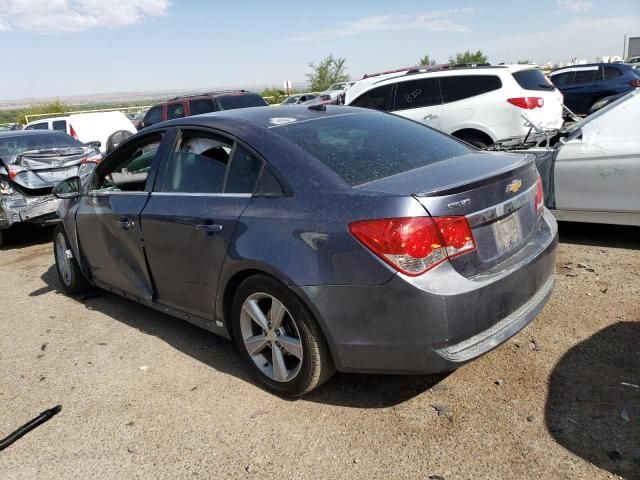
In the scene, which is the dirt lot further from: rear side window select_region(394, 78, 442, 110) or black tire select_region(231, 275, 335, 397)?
rear side window select_region(394, 78, 442, 110)

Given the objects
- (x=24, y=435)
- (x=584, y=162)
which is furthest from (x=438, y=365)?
(x=584, y=162)

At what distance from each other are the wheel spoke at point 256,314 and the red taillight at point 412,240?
2.76 feet

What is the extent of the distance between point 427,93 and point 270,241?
6.70 m

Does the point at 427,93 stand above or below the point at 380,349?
above

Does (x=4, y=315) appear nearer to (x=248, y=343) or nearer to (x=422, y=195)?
(x=248, y=343)

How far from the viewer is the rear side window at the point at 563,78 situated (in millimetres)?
16422

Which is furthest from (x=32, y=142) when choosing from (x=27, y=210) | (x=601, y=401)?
(x=601, y=401)

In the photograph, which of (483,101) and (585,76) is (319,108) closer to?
(483,101)

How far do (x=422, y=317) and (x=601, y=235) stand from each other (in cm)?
390

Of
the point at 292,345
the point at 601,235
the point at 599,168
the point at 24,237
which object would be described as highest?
the point at 599,168

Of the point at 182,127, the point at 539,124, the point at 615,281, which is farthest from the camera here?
the point at 539,124

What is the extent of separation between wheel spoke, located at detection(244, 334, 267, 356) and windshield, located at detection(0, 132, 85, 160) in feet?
20.8

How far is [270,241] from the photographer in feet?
9.60

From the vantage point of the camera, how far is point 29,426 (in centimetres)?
311
